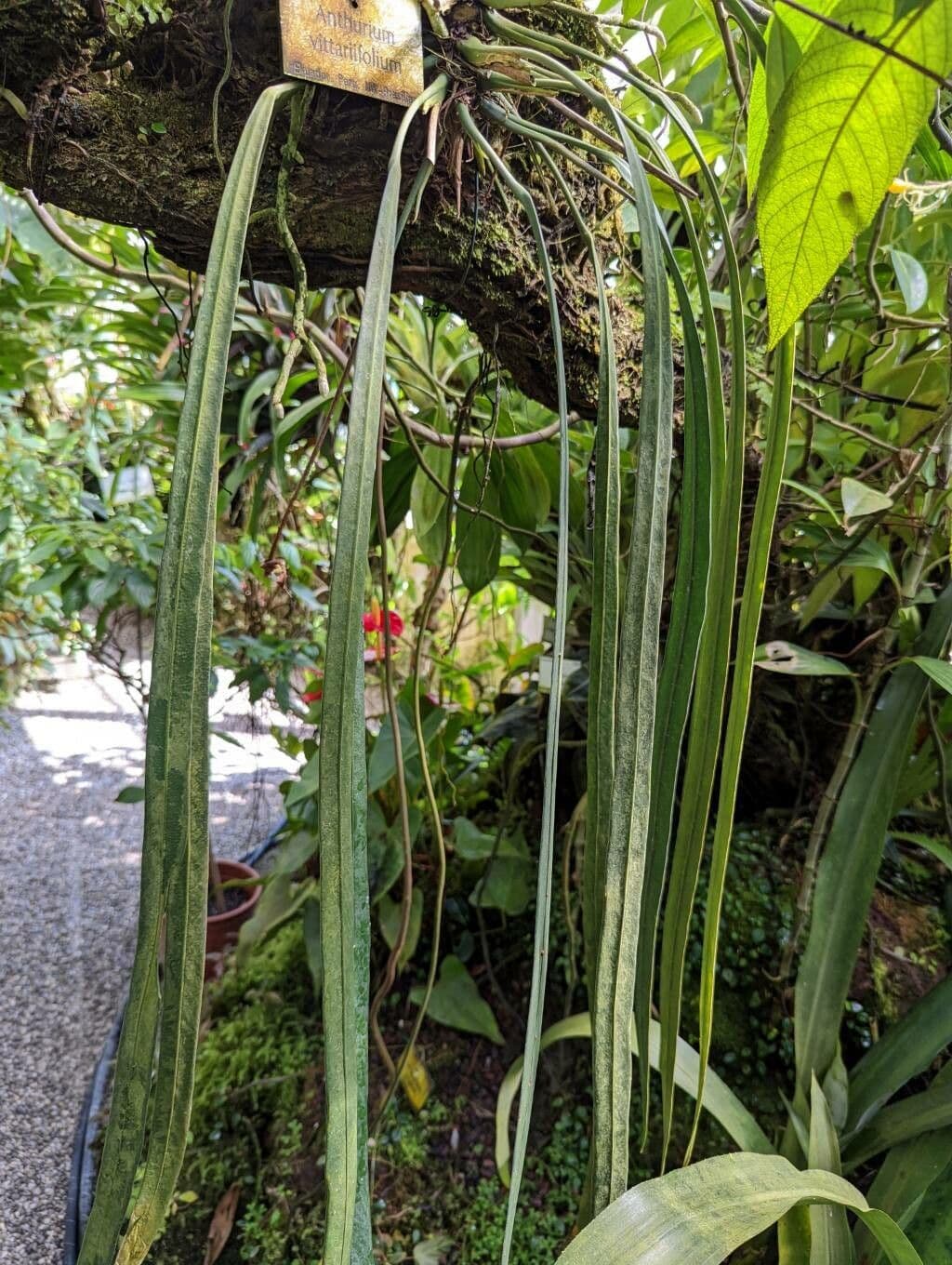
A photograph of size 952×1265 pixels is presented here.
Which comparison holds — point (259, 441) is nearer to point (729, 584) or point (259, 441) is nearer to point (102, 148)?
point (102, 148)

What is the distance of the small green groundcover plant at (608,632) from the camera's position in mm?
257

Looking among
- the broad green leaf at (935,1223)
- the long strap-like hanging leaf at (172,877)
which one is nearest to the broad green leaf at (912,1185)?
the broad green leaf at (935,1223)

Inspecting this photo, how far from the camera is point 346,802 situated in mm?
272

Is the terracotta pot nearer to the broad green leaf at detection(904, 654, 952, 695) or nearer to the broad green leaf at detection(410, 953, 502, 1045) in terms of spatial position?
the broad green leaf at detection(410, 953, 502, 1045)

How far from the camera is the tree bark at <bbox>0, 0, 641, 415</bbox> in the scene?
1.29 ft

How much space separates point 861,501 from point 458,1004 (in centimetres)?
69

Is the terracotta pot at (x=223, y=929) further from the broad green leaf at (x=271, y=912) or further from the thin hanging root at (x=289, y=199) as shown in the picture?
the thin hanging root at (x=289, y=199)

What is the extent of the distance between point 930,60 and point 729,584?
0.66 ft

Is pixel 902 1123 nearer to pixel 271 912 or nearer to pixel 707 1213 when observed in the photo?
pixel 707 1213

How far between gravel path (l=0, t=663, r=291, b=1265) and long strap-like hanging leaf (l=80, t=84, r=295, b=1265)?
820 mm

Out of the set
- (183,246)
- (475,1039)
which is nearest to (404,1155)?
(475,1039)

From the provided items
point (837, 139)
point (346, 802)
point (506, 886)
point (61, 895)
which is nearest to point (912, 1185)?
point (506, 886)

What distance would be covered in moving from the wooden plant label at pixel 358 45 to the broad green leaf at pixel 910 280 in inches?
16.6

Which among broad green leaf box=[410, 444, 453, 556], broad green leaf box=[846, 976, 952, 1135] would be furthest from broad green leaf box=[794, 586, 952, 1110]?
broad green leaf box=[410, 444, 453, 556]
